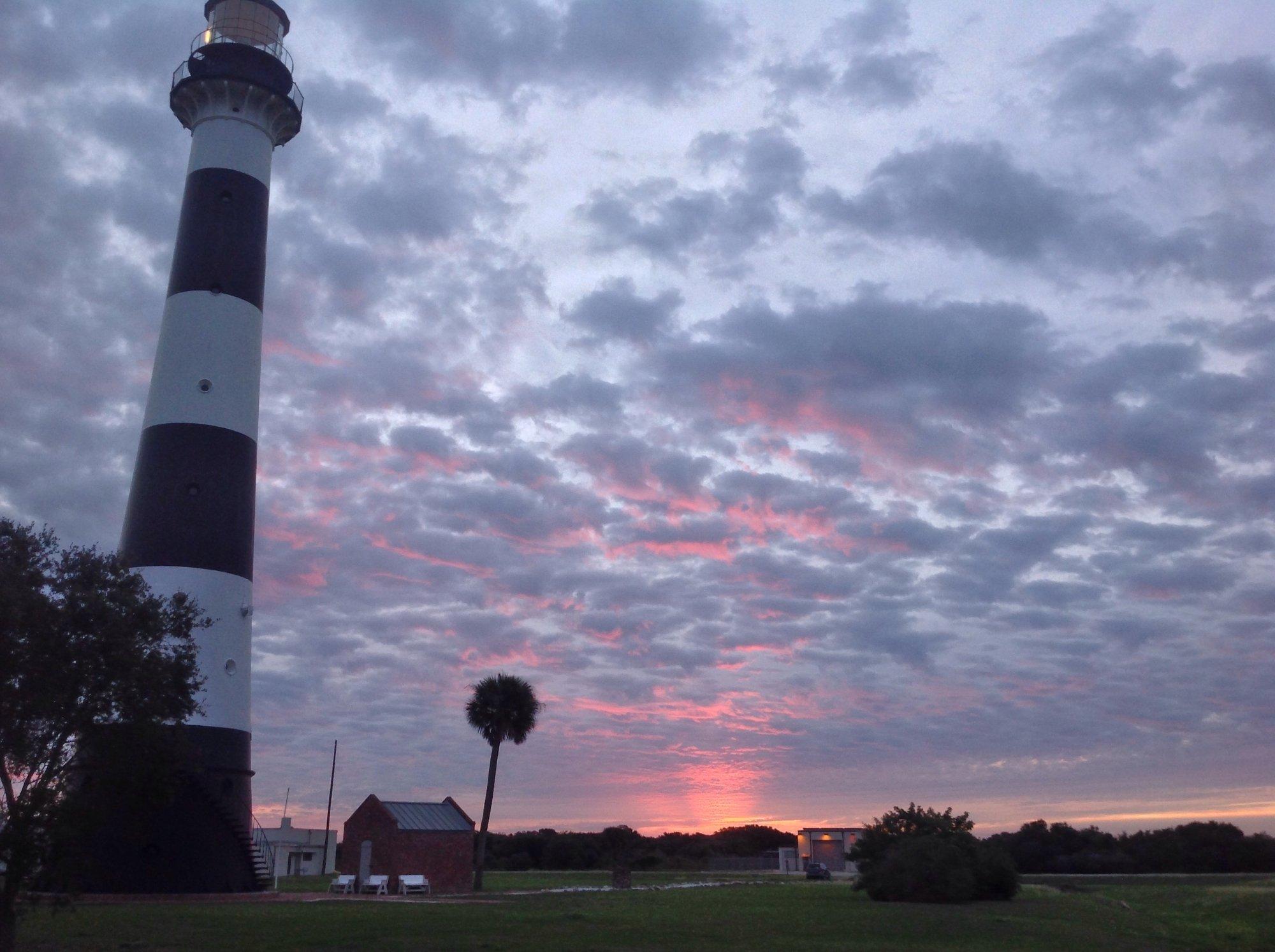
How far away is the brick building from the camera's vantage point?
4244cm

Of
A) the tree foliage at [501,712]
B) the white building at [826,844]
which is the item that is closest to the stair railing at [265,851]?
the tree foliage at [501,712]

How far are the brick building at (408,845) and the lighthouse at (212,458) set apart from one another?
8.10 metres

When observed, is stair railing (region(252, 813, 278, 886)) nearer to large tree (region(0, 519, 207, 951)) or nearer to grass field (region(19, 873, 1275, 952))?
grass field (region(19, 873, 1275, 952))

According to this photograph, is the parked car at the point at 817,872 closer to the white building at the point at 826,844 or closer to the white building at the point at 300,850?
the white building at the point at 826,844

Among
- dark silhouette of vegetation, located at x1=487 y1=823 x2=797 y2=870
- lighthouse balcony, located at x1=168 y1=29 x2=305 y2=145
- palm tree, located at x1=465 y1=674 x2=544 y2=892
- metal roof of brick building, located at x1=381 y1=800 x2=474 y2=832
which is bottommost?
dark silhouette of vegetation, located at x1=487 y1=823 x2=797 y2=870

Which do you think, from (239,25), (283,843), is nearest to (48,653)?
(239,25)

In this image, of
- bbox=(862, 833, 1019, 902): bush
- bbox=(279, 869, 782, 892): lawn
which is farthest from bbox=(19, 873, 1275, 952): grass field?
bbox=(279, 869, 782, 892): lawn

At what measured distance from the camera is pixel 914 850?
113 feet

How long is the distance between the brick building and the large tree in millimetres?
25133

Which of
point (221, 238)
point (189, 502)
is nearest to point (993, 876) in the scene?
point (189, 502)

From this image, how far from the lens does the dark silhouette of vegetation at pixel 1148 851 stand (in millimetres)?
72125

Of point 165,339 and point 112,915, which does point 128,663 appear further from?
point 165,339

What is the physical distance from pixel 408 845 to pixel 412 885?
2.27m

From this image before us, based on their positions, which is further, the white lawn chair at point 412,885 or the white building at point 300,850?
the white building at point 300,850
